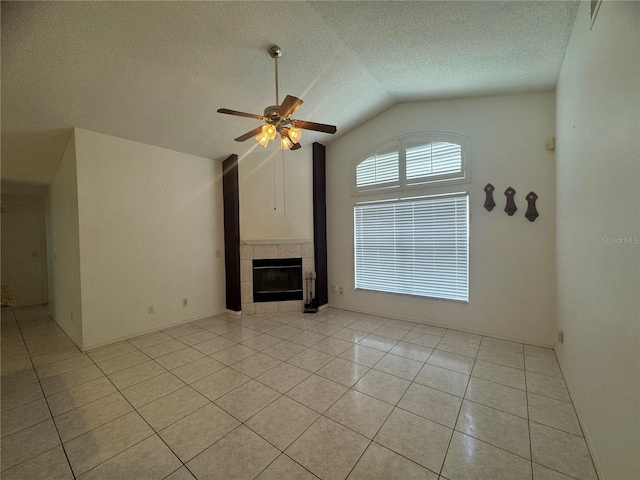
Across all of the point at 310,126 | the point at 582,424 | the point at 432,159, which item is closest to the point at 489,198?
the point at 432,159

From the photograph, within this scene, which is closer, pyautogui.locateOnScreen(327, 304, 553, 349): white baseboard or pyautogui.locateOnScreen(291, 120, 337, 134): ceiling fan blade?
pyautogui.locateOnScreen(291, 120, 337, 134): ceiling fan blade

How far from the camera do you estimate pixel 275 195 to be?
14.5ft

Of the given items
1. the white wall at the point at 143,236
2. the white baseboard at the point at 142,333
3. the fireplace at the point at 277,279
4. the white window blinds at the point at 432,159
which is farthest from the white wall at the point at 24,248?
the white window blinds at the point at 432,159

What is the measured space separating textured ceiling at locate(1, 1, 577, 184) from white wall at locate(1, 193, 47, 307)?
3.23m

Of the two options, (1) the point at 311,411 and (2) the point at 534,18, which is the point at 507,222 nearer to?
(2) the point at 534,18

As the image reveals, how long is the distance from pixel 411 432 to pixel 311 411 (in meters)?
0.73

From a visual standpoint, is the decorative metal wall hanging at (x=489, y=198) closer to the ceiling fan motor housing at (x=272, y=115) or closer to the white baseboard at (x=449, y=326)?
the white baseboard at (x=449, y=326)

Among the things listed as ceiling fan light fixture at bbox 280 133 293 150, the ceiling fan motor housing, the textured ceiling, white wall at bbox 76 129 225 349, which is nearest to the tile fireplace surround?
white wall at bbox 76 129 225 349

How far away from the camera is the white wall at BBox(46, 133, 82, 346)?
3.12m

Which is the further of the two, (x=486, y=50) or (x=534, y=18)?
(x=486, y=50)

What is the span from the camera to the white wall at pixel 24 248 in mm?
5344

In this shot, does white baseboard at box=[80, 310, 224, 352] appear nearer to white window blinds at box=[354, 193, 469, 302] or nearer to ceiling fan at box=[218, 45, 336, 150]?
white window blinds at box=[354, 193, 469, 302]

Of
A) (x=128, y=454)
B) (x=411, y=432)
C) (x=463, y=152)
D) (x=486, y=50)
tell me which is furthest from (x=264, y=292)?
(x=486, y=50)

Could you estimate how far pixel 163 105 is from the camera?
9.25ft
